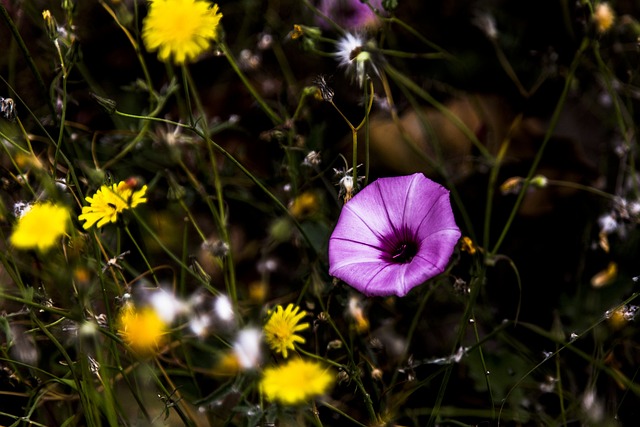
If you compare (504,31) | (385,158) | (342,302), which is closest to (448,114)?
(385,158)

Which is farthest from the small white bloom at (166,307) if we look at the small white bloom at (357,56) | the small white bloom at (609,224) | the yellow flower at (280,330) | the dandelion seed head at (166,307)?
the small white bloom at (609,224)

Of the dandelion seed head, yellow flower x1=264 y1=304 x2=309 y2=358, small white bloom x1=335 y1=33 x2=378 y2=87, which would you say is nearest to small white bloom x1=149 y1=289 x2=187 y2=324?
the dandelion seed head

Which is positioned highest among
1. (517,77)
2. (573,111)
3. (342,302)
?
(517,77)

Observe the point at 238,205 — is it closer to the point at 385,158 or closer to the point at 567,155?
the point at 385,158

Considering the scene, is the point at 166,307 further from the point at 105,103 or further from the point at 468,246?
the point at 468,246

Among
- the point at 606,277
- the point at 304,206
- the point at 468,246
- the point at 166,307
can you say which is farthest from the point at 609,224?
the point at 166,307

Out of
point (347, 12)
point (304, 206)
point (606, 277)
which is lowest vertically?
point (606, 277)

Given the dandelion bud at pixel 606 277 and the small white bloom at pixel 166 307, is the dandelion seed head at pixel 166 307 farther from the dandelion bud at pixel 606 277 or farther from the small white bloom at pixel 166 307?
the dandelion bud at pixel 606 277
